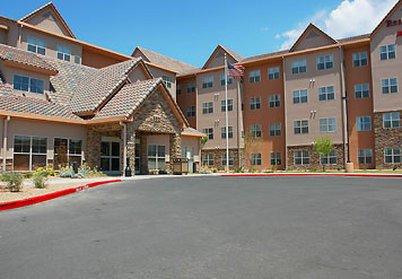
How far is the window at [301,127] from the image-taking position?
38.3 meters

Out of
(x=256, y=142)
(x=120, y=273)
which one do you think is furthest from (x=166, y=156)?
(x=120, y=273)

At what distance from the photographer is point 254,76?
42688 millimetres

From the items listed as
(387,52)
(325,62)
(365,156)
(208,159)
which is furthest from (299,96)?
(208,159)

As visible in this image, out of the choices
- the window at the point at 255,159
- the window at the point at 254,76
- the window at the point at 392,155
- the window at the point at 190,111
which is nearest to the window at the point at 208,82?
the window at the point at 190,111

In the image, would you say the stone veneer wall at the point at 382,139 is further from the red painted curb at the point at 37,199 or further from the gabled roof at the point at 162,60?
the red painted curb at the point at 37,199

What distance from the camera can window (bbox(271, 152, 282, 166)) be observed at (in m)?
39.9

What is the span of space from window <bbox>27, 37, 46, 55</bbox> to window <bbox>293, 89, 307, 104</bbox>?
86.6 feet

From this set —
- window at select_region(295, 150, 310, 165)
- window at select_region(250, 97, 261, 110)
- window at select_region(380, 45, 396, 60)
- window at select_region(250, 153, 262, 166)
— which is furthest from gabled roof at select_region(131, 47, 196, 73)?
window at select_region(380, 45, 396, 60)

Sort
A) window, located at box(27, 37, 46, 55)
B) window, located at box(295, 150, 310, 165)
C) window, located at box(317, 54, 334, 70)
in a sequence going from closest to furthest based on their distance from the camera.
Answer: window, located at box(27, 37, 46, 55) → window, located at box(317, 54, 334, 70) → window, located at box(295, 150, 310, 165)

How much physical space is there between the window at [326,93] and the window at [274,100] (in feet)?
16.2

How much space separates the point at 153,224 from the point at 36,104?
18.0 m

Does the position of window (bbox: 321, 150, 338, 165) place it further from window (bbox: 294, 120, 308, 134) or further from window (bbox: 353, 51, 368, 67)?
window (bbox: 353, 51, 368, 67)

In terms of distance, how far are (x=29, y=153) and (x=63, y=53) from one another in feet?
55.1

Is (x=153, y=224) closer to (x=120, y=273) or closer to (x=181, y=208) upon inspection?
(x=181, y=208)
